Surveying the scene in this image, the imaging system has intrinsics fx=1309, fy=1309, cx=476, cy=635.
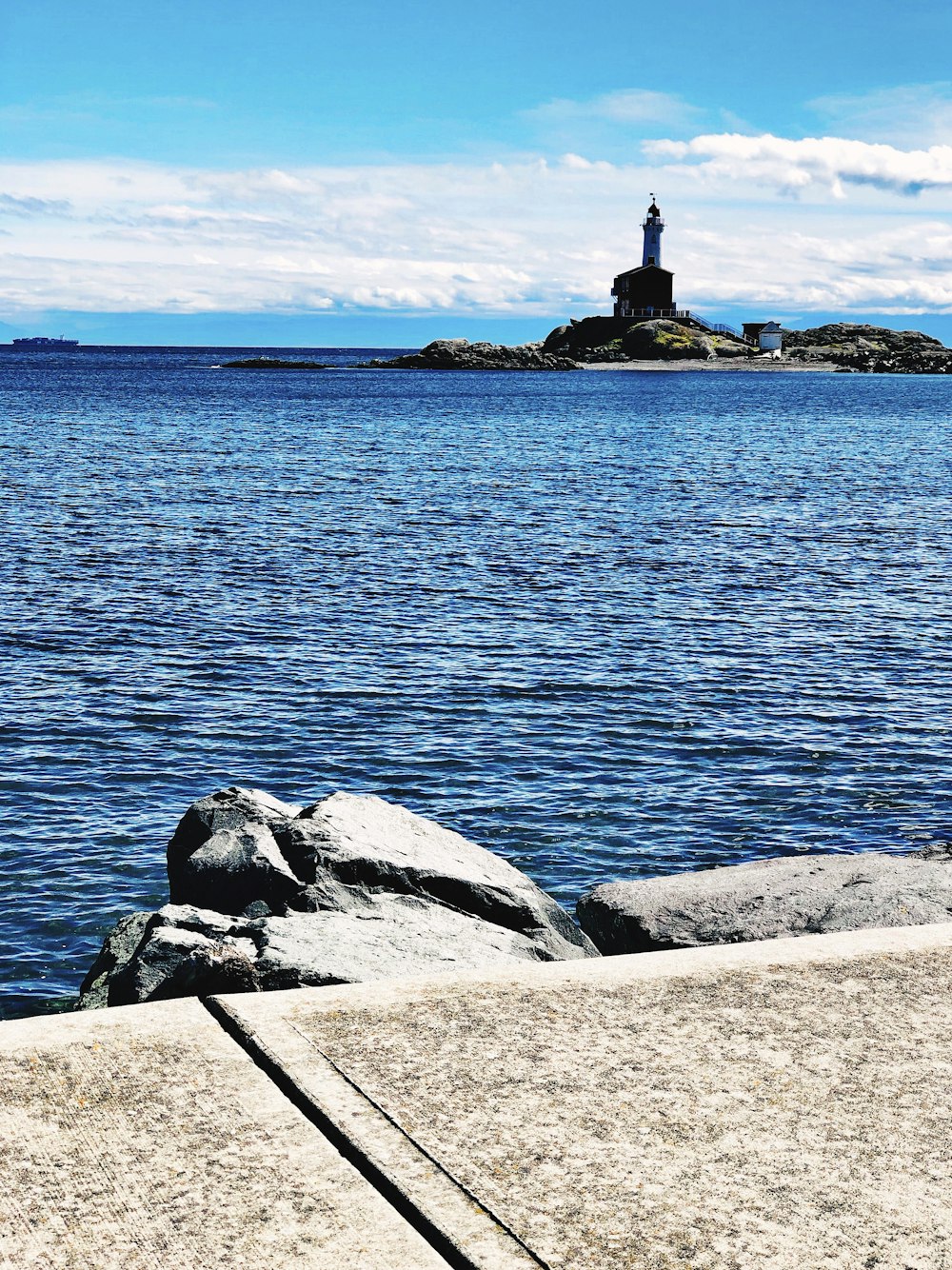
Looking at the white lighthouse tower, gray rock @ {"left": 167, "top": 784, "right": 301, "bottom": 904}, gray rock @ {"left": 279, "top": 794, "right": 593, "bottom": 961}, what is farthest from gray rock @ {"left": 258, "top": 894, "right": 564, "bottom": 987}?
the white lighthouse tower

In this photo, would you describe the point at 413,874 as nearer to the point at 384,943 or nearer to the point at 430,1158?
the point at 384,943

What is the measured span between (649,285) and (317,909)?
606 ft

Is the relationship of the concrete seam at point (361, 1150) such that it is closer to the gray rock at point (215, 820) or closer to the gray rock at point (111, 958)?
the gray rock at point (111, 958)

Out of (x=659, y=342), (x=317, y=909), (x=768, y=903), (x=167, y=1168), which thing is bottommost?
(x=768, y=903)

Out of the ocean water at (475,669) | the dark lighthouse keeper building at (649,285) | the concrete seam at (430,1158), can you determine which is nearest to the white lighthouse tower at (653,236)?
the dark lighthouse keeper building at (649,285)

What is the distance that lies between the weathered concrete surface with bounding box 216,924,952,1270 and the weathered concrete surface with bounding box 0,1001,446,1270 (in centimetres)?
21

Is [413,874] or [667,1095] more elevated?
[667,1095]

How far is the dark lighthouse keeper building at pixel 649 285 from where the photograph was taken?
6993 inches

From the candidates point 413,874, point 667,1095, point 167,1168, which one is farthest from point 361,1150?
point 413,874

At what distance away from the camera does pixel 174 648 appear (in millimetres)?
20984

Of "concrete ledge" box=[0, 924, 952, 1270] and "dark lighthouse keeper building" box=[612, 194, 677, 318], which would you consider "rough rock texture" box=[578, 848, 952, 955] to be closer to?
"concrete ledge" box=[0, 924, 952, 1270]

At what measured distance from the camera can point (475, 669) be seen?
19.8 meters

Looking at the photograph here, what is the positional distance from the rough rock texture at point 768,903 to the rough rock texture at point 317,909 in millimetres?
397

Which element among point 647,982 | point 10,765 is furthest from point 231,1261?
point 10,765
